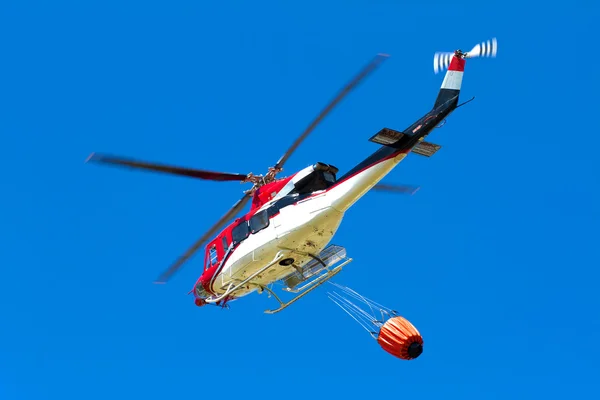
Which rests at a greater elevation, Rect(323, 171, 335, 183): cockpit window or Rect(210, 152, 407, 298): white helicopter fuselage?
Rect(323, 171, 335, 183): cockpit window

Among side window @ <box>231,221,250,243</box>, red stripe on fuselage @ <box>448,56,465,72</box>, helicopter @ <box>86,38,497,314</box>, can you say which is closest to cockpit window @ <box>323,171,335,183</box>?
helicopter @ <box>86,38,497,314</box>

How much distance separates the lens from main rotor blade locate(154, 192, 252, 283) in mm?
26375

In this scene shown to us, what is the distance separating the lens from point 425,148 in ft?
76.5

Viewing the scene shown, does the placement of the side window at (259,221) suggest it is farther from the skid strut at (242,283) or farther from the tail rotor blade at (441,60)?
the tail rotor blade at (441,60)

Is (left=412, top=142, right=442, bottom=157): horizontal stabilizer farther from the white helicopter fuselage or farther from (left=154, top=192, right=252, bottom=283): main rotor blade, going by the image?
(left=154, top=192, right=252, bottom=283): main rotor blade

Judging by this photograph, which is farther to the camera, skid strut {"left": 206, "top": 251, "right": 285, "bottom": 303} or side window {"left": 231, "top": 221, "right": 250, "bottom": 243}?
side window {"left": 231, "top": 221, "right": 250, "bottom": 243}

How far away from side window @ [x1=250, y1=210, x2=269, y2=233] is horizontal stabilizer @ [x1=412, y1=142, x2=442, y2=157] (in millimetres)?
4387

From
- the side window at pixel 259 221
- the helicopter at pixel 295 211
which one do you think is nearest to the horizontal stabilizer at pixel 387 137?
the helicopter at pixel 295 211

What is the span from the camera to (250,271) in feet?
83.1

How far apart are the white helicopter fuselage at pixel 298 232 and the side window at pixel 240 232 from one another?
19cm

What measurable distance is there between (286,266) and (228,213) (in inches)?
117

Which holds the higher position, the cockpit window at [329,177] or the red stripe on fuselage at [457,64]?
the red stripe on fuselage at [457,64]

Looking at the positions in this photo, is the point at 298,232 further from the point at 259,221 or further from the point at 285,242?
the point at 259,221

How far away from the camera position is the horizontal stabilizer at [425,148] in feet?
76.0
